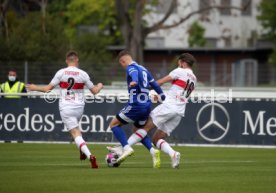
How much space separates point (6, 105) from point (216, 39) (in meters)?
45.9

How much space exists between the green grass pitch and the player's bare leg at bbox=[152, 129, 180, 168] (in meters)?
0.18

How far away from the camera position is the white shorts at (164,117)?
16641 millimetres

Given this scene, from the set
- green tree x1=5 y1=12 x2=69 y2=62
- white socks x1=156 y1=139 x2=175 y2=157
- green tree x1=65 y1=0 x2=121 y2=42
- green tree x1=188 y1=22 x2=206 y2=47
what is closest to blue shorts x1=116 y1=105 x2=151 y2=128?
white socks x1=156 y1=139 x2=175 y2=157

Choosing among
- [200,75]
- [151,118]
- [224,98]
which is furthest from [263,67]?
[151,118]

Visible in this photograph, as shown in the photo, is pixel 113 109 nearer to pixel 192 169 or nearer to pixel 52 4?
pixel 192 169

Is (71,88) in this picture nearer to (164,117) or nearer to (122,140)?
(122,140)

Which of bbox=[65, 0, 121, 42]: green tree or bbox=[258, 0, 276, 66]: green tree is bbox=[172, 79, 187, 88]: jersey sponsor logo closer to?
bbox=[258, 0, 276, 66]: green tree

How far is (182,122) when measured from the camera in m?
24.7

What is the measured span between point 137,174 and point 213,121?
33.3 ft

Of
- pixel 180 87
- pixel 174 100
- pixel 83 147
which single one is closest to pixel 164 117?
pixel 174 100

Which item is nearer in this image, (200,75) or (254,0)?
(200,75)

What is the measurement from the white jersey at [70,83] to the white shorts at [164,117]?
4.49 ft

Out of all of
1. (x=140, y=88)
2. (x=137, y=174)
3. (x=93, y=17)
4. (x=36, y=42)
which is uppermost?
(x=93, y=17)

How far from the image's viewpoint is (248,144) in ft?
79.8
